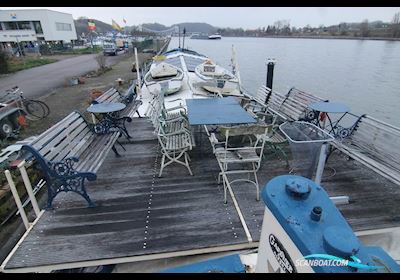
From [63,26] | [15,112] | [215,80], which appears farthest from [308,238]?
[63,26]

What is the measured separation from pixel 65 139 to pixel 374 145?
4623mm

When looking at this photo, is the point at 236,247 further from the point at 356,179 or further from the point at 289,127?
the point at 356,179

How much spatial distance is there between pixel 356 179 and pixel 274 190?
10.3 ft

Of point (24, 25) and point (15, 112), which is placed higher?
point (24, 25)

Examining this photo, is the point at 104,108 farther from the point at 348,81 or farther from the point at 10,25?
the point at 10,25

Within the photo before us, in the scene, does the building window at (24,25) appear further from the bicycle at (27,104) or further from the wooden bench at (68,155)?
the wooden bench at (68,155)

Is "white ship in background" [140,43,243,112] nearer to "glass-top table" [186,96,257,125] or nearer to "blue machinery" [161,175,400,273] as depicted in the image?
"glass-top table" [186,96,257,125]

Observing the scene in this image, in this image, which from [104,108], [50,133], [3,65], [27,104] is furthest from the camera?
[3,65]

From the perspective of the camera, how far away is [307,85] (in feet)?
61.4

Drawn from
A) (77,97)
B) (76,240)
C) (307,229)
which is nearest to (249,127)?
(307,229)

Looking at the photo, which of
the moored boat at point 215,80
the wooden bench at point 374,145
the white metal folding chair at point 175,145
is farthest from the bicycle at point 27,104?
the wooden bench at point 374,145

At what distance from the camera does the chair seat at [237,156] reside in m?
3.53

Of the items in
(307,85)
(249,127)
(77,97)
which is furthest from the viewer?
(307,85)

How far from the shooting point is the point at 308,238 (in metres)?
1.30
